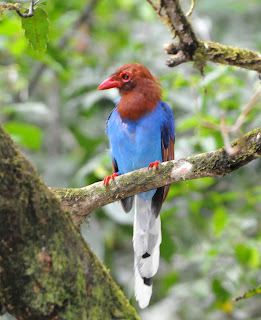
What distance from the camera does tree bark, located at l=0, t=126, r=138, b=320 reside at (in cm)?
188

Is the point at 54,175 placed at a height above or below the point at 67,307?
below

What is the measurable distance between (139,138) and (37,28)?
1520 mm

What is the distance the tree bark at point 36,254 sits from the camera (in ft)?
6.17

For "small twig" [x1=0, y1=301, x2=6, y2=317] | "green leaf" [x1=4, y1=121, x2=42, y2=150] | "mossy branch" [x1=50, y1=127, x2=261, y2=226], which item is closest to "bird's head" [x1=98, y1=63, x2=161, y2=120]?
"green leaf" [x1=4, y1=121, x2=42, y2=150]

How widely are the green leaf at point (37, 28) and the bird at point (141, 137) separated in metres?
1.42

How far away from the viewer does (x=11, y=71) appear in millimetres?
5414

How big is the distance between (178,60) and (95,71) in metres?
2.84

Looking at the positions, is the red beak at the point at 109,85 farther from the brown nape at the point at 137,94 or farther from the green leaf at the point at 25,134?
the green leaf at the point at 25,134

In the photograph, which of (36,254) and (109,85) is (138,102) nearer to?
(109,85)

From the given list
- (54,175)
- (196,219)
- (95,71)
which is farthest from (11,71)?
(196,219)

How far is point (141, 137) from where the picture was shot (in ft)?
12.8

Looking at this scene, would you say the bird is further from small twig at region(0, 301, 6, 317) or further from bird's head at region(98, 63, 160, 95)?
small twig at region(0, 301, 6, 317)

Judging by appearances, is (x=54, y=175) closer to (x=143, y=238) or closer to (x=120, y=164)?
(x=120, y=164)

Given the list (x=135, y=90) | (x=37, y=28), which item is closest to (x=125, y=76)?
(x=135, y=90)
